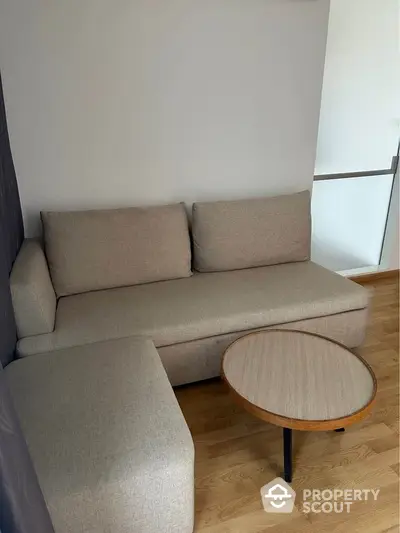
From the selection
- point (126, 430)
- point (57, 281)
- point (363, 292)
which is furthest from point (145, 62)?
point (126, 430)

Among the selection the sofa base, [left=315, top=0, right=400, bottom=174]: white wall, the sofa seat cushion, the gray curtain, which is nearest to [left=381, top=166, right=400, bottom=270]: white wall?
[left=315, top=0, right=400, bottom=174]: white wall

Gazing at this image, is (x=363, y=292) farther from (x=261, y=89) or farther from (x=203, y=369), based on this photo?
(x=261, y=89)

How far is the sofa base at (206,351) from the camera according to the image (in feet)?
6.49

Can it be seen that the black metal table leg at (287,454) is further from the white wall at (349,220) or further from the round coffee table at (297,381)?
the white wall at (349,220)

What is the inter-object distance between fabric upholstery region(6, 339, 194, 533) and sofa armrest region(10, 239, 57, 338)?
0.26 metres

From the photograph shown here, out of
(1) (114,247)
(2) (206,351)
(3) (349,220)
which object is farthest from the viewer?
(3) (349,220)

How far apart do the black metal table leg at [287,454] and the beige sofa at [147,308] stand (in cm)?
42

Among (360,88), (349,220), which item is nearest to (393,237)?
(349,220)

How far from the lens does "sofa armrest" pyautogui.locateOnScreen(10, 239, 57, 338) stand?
5.80 feet

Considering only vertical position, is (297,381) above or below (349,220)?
below

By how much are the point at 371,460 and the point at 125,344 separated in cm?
107

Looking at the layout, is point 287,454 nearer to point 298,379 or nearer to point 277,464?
point 277,464

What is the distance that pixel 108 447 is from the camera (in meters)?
1.25

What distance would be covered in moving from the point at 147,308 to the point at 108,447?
0.85 m
